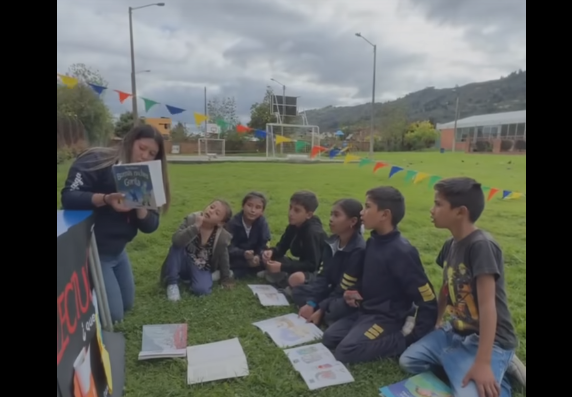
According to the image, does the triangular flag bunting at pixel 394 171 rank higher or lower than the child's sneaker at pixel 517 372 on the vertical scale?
higher

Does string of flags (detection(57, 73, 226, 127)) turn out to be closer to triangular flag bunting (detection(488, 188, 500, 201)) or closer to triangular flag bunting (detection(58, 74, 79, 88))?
triangular flag bunting (detection(58, 74, 79, 88))

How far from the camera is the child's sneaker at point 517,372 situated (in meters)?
1.80

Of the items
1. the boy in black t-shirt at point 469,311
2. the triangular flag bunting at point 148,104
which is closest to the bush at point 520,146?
the boy in black t-shirt at point 469,311

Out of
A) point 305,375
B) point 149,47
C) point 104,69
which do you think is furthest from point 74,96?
point 305,375

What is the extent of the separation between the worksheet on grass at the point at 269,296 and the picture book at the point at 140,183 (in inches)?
37.4

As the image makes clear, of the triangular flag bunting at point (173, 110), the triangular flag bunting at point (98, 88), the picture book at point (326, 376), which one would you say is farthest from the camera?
the triangular flag bunting at point (173, 110)

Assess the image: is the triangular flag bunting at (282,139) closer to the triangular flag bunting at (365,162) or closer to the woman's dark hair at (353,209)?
the triangular flag bunting at (365,162)

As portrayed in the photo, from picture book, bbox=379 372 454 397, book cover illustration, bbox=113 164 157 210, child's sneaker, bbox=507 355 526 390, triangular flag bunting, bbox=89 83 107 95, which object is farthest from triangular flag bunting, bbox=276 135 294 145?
child's sneaker, bbox=507 355 526 390

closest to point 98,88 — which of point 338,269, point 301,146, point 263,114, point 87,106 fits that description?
point 87,106

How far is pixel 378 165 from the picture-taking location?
2441 millimetres

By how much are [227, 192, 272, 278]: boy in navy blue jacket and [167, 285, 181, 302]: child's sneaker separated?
463 millimetres

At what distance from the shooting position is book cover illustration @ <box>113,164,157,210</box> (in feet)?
7.01

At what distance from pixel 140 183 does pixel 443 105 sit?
171 cm

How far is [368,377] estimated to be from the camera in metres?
1.94
